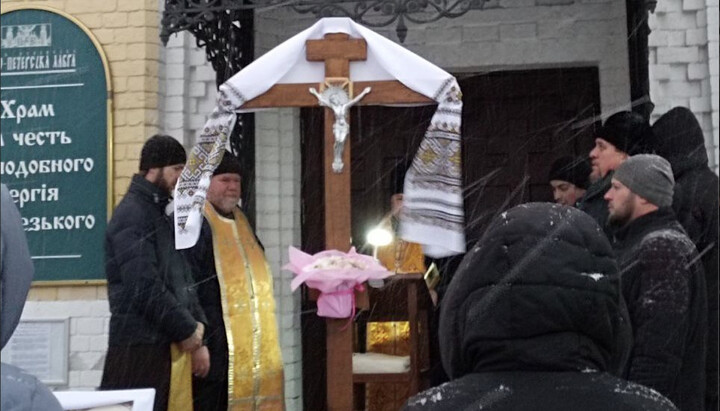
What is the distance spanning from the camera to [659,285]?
11.3ft

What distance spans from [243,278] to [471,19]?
268 cm

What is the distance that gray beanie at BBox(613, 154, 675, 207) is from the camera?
3652 millimetres

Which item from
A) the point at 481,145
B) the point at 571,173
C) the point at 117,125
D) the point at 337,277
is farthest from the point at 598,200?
the point at 117,125

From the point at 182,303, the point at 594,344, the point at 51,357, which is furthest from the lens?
the point at 51,357

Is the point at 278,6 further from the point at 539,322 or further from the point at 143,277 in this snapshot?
the point at 539,322

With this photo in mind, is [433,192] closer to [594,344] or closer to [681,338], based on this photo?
[681,338]

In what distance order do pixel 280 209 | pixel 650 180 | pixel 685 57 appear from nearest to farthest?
pixel 650 180, pixel 685 57, pixel 280 209

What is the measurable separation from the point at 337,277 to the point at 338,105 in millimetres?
829

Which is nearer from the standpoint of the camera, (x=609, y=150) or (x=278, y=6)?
(x=609, y=150)

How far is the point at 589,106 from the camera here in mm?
7152

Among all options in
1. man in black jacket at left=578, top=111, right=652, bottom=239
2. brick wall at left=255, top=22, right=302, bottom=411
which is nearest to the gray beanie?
man in black jacket at left=578, top=111, right=652, bottom=239

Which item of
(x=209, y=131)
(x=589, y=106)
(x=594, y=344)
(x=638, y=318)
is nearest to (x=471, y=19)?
(x=589, y=106)

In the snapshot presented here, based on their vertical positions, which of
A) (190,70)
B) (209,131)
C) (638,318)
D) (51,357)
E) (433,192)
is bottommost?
(51,357)

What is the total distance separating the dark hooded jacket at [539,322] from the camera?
1.56m
